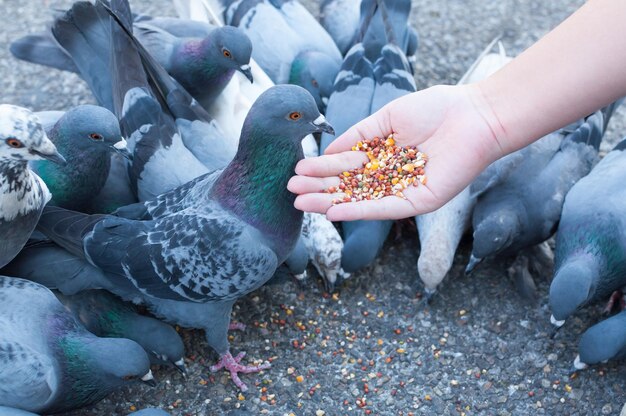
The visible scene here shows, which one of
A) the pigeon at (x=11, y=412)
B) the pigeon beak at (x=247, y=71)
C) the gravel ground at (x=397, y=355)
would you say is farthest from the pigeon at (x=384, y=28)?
the pigeon at (x=11, y=412)

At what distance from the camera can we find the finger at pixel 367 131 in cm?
391

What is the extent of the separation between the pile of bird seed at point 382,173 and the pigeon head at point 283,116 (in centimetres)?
38

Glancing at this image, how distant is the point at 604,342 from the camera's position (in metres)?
3.85

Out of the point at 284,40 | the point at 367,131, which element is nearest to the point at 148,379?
the point at 367,131

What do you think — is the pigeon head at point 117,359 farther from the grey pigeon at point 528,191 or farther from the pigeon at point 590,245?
the pigeon at point 590,245

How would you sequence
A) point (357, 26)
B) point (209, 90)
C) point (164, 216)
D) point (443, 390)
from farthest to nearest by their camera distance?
point (357, 26)
point (209, 90)
point (443, 390)
point (164, 216)

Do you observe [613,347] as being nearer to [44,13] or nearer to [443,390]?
[443,390]

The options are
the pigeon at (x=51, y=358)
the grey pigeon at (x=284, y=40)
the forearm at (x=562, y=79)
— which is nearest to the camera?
the forearm at (x=562, y=79)

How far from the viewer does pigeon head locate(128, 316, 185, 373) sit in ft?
12.3

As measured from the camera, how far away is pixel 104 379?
352cm

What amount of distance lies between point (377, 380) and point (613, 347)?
4.11 feet

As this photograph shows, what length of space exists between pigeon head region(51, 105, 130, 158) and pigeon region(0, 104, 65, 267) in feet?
1.25

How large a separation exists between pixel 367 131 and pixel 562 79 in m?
1.06

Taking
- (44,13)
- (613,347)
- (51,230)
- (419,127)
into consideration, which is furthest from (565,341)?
(44,13)
